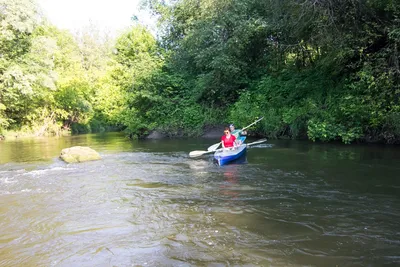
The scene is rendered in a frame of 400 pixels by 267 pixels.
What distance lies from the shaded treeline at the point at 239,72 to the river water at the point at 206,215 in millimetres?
3558

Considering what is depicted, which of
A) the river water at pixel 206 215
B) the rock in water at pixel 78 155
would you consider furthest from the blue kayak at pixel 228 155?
the rock in water at pixel 78 155

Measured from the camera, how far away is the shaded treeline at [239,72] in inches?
454

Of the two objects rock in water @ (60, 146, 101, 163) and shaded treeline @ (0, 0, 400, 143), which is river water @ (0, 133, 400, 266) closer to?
rock in water @ (60, 146, 101, 163)

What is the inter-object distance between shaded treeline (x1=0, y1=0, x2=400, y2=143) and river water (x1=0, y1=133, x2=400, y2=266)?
3.56m

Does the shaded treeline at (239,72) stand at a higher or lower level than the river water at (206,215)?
higher

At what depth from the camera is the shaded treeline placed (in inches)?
454

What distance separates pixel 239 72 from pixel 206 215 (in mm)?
14783

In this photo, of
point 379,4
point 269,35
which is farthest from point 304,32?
point 269,35

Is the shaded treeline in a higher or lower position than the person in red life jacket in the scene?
higher

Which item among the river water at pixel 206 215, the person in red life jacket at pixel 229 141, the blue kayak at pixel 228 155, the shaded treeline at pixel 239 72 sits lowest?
the river water at pixel 206 215

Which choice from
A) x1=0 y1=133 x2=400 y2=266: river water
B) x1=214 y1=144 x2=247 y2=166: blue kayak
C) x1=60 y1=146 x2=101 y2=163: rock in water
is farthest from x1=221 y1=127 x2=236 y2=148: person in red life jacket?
x1=60 y1=146 x2=101 y2=163: rock in water

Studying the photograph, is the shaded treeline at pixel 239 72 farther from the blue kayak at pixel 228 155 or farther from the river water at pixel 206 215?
the blue kayak at pixel 228 155

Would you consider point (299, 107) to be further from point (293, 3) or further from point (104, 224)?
point (104, 224)

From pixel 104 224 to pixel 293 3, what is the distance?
32.0 ft
